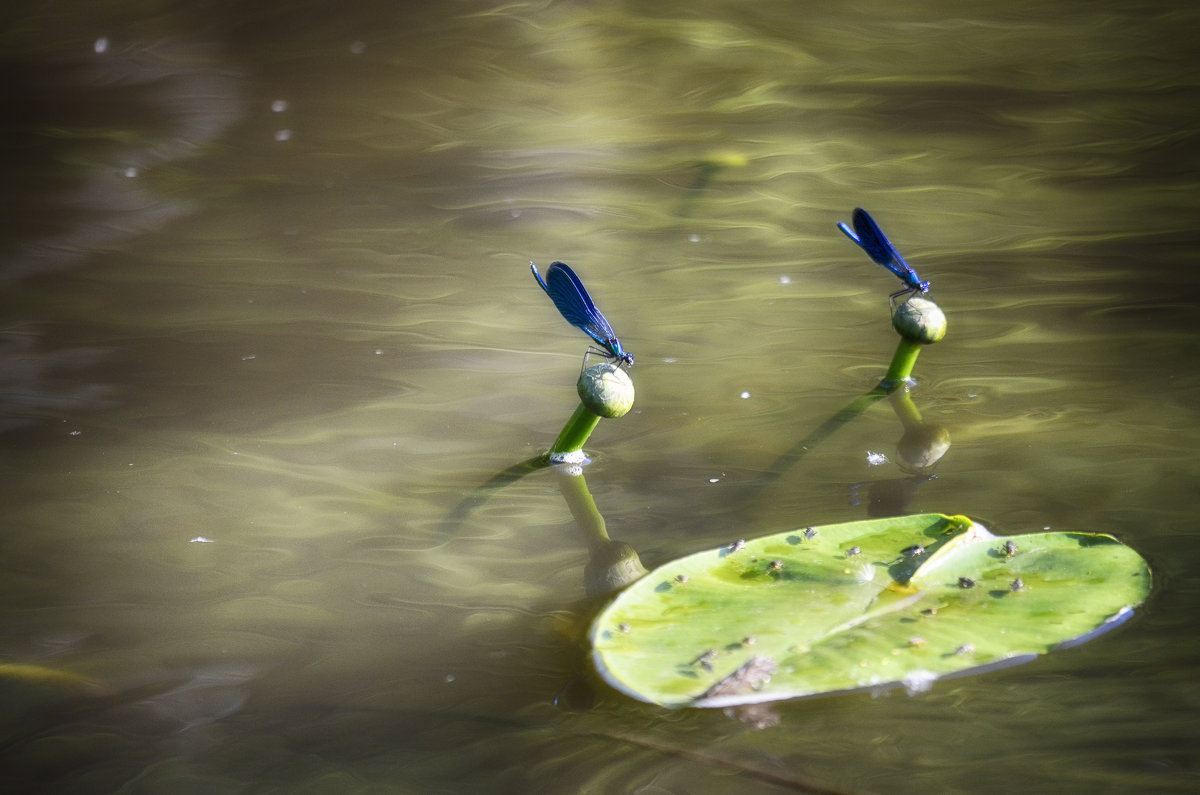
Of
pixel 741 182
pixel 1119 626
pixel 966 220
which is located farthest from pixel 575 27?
pixel 1119 626

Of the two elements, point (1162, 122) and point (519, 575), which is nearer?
point (519, 575)

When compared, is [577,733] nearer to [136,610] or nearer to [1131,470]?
[136,610]

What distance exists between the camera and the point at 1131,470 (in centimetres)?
108

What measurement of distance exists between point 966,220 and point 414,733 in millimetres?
1299

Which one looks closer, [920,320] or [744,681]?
[744,681]

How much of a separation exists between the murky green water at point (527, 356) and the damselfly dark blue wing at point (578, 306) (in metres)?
0.15

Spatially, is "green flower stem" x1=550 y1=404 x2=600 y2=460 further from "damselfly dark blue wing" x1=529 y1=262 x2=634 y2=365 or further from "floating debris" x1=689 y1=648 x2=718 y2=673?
"floating debris" x1=689 y1=648 x2=718 y2=673

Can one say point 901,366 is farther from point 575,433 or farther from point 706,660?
point 706,660

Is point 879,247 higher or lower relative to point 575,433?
higher

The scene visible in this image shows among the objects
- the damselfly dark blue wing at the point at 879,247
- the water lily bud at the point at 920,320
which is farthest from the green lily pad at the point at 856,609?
the damselfly dark blue wing at the point at 879,247

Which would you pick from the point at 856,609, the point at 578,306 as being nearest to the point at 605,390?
the point at 578,306

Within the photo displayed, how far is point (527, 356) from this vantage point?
147cm

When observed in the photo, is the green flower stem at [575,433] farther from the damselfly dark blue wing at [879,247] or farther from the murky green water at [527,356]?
the damselfly dark blue wing at [879,247]

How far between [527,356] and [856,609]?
78 centimetres
